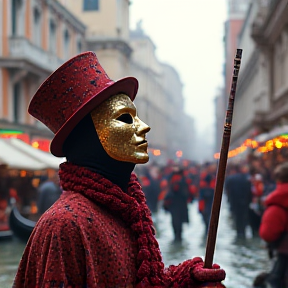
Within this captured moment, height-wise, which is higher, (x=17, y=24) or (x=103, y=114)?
(x=17, y=24)

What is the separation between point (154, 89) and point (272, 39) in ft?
156

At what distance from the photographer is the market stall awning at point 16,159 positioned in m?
13.9

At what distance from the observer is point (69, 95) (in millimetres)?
2471

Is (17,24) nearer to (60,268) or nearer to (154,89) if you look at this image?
(60,268)

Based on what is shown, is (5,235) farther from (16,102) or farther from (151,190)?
(16,102)

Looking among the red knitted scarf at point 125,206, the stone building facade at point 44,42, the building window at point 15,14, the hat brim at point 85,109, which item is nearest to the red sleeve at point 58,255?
the red knitted scarf at point 125,206

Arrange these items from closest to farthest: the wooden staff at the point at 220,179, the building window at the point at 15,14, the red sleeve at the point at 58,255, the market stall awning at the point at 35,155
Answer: the red sleeve at the point at 58,255 → the wooden staff at the point at 220,179 → the market stall awning at the point at 35,155 → the building window at the point at 15,14

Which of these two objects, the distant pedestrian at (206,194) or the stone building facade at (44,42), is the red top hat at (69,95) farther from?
the stone building facade at (44,42)

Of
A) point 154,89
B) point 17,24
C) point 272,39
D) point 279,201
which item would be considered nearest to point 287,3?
point 272,39

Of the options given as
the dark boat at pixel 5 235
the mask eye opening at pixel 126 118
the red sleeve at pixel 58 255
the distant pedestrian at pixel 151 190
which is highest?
the mask eye opening at pixel 126 118

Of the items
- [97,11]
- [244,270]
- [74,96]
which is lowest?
[244,270]

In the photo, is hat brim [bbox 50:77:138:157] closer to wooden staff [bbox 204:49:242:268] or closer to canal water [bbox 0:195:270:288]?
wooden staff [bbox 204:49:242:268]

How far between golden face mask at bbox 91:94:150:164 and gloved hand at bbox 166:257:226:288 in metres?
0.41

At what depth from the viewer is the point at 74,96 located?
97.2 inches
